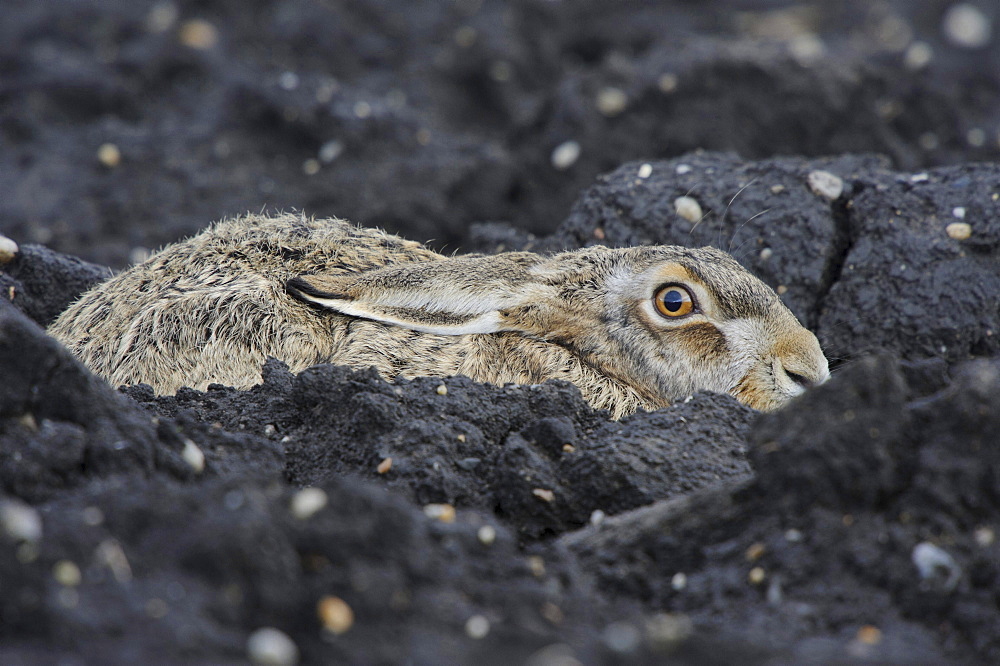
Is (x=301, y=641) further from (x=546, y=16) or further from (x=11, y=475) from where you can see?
(x=546, y=16)

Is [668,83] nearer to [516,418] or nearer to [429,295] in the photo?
[429,295]

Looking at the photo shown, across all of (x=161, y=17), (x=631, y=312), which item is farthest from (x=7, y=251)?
(x=161, y=17)

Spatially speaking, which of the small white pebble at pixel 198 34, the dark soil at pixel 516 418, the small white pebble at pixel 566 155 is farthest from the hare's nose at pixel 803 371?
the small white pebble at pixel 198 34

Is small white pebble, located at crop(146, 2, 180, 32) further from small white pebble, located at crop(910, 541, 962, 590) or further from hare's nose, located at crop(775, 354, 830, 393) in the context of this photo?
small white pebble, located at crop(910, 541, 962, 590)

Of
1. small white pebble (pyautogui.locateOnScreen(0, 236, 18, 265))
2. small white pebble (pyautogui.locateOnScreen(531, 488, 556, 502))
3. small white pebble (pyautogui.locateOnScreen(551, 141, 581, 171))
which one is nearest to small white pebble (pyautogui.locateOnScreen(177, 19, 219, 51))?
small white pebble (pyautogui.locateOnScreen(551, 141, 581, 171))

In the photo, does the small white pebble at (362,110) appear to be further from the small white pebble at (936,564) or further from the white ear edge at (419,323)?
the small white pebble at (936,564)

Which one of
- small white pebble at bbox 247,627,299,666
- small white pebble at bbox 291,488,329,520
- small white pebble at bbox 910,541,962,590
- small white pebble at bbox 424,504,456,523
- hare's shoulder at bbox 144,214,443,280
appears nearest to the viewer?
small white pebble at bbox 247,627,299,666

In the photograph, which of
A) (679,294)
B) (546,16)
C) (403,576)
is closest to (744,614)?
(403,576)
